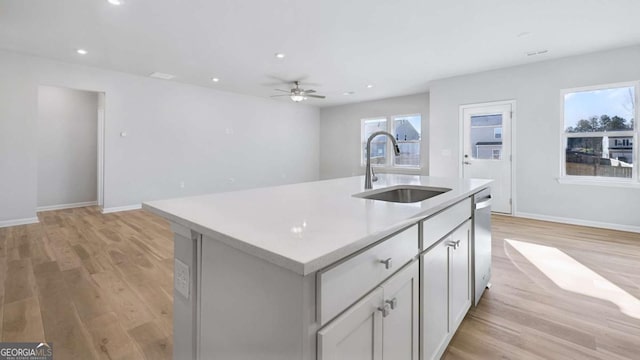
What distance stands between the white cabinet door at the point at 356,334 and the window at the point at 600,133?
16.5 feet

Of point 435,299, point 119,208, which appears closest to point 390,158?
point 119,208

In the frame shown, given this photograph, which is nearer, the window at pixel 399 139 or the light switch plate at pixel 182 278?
the light switch plate at pixel 182 278

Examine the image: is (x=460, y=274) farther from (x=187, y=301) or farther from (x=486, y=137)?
(x=486, y=137)

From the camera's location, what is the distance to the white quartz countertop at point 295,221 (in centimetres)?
69

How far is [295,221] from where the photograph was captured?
3.17 feet

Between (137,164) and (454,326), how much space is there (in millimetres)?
5738

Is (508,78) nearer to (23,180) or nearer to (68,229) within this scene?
(68,229)

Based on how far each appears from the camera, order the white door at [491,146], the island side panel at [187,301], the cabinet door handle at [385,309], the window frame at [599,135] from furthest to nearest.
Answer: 1. the white door at [491,146]
2. the window frame at [599,135]
3. the island side panel at [187,301]
4. the cabinet door handle at [385,309]

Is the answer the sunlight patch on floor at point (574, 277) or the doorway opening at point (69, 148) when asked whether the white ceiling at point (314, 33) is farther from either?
the sunlight patch on floor at point (574, 277)

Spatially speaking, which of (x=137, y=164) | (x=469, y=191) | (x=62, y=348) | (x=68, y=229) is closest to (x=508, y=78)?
(x=469, y=191)

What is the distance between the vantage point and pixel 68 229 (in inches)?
158

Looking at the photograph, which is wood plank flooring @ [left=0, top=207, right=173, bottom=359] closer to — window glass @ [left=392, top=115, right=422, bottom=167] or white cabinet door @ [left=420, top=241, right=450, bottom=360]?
white cabinet door @ [left=420, top=241, right=450, bottom=360]

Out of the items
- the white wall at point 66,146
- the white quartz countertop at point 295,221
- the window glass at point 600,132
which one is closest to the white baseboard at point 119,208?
the white wall at point 66,146

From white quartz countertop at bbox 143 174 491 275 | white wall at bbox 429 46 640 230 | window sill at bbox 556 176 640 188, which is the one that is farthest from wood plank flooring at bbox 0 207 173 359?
window sill at bbox 556 176 640 188
